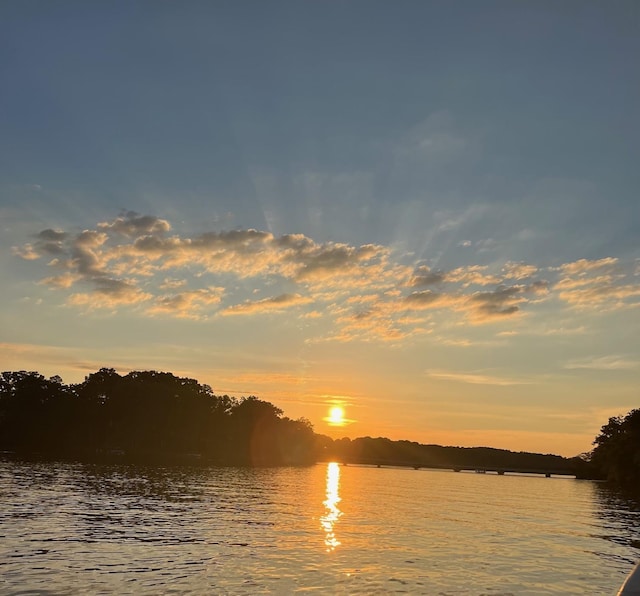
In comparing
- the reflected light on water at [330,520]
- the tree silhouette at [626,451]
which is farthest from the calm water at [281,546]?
the tree silhouette at [626,451]

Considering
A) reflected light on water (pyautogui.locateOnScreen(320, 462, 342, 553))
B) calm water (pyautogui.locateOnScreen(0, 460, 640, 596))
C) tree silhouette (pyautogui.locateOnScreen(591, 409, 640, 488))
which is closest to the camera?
calm water (pyautogui.locateOnScreen(0, 460, 640, 596))

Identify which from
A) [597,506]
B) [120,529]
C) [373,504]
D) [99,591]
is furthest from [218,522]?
[597,506]

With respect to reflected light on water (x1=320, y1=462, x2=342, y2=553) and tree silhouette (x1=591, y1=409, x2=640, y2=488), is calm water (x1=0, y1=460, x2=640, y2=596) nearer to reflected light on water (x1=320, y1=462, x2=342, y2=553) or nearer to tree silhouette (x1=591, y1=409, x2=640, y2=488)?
reflected light on water (x1=320, y1=462, x2=342, y2=553)

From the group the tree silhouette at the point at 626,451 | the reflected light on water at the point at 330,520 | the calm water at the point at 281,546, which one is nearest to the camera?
the calm water at the point at 281,546

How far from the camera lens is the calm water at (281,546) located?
34531mm

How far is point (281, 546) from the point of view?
47688 mm

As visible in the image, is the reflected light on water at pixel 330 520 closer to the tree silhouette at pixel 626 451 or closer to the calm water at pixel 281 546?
the calm water at pixel 281 546

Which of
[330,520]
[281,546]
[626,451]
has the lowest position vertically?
[281,546]

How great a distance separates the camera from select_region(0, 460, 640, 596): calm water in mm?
34531

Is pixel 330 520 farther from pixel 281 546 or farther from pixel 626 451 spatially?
pixel 626 451

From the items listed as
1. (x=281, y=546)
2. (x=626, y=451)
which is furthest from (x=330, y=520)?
(x=626, y=451)

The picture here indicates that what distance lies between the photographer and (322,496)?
105500 mm

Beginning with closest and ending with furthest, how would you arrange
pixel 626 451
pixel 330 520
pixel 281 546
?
pixel 281 546 → pixel 330 520 → pixel 626 451

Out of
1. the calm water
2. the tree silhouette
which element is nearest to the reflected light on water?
the calm water
